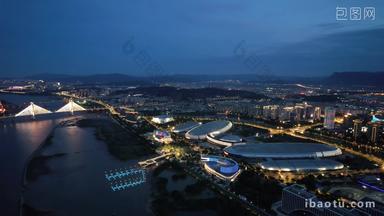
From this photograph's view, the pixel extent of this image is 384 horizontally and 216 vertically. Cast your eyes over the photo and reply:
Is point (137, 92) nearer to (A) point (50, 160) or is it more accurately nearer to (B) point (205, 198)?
(A) point (50, 160)

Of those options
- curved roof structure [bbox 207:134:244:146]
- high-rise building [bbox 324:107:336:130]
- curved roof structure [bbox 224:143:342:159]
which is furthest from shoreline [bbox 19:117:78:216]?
high-rise building [bbox 324:107:336:130]

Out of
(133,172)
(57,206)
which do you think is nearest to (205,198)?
(133,172)

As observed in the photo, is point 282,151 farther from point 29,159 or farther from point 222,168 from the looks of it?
point 29,159

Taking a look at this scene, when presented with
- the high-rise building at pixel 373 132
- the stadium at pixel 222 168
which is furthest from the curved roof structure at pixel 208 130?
the high-rise building at pixel 373 132

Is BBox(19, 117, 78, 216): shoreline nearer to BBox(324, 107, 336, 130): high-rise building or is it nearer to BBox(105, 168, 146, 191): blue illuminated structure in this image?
BBox(105, 168, 146, 191): blue illuminated structure

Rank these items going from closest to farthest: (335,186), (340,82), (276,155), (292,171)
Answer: (335,186), (292,171), (276,155), (340,82)

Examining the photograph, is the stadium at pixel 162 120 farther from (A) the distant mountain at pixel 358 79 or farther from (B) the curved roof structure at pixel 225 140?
(A) the distant mountain at pixel 358 79
